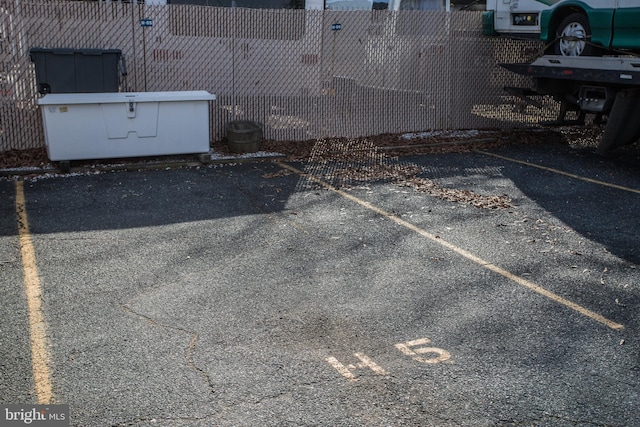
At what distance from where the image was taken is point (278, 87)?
482 inches

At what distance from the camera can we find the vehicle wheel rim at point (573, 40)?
412 inches

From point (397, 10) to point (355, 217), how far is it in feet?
21.6

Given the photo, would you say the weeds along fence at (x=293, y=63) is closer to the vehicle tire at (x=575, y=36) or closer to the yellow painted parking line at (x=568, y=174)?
the vehicle tire at (x=575, y=36)

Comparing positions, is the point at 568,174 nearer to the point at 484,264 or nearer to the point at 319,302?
the point at 484,264

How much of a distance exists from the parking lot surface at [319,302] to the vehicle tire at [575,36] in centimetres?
235

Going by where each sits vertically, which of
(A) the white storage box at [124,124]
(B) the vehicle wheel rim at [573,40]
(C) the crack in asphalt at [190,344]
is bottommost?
(C) the crack in asphalt at [190,344]

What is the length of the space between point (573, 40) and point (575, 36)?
77mm

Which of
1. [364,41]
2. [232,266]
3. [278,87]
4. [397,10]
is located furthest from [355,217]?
[397,10]

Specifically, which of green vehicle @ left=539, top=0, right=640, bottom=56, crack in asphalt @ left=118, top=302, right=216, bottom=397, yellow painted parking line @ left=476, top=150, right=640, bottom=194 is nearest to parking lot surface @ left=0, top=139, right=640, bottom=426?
crack in asphalt @ left=118, top=302, right=216, bottom=397

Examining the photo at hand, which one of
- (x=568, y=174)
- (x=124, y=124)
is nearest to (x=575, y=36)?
(x=568, y=174)

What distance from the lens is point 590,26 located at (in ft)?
33.3

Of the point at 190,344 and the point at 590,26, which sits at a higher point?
the point at 590,26

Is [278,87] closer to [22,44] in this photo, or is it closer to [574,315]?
[22,44]

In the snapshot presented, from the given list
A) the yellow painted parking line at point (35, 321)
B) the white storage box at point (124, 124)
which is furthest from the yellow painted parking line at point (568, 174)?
the yellow painted parking line at point (35, 321)
